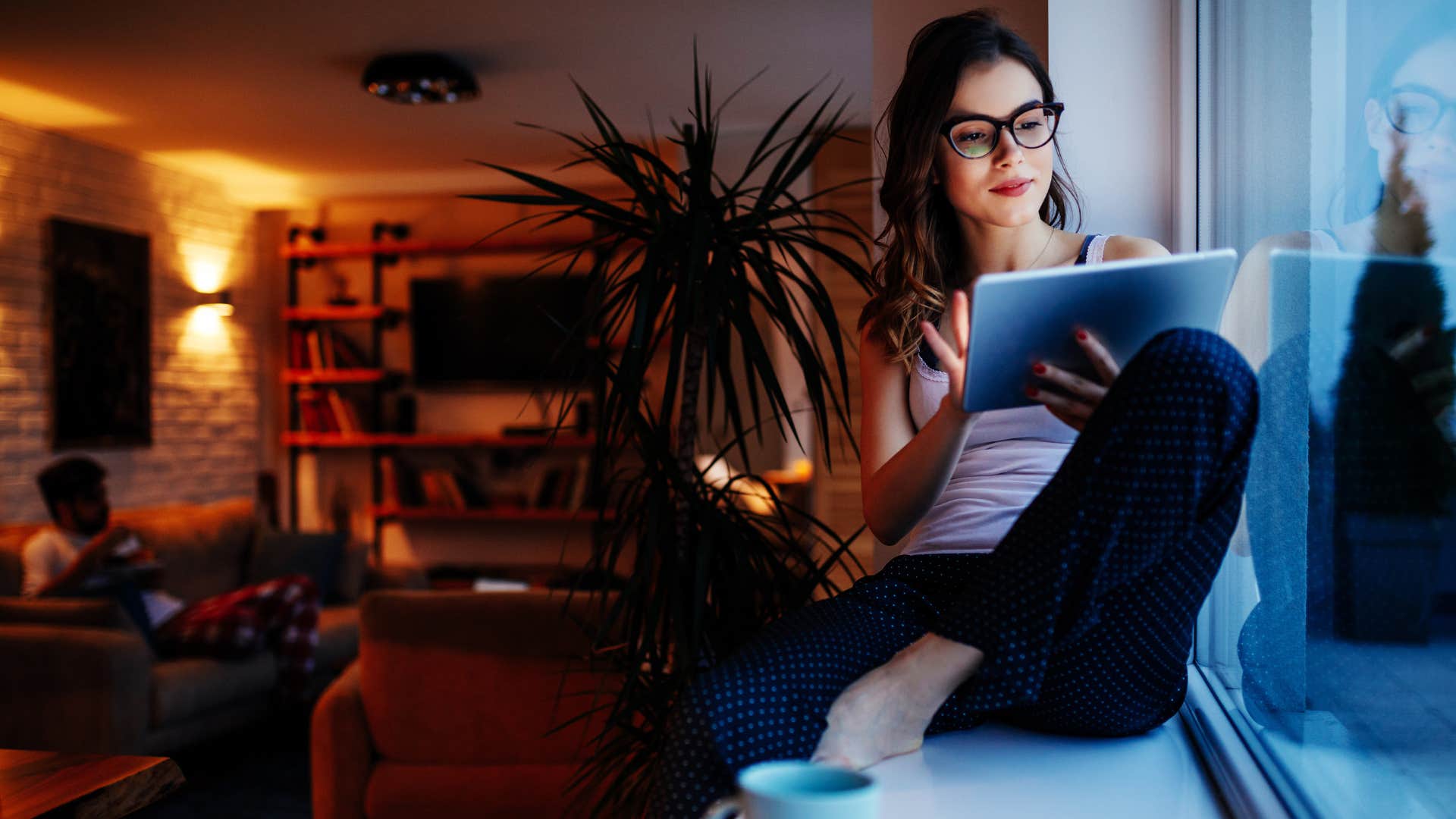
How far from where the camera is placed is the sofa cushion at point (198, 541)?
441cm

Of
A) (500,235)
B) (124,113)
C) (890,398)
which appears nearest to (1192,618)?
(890,398)

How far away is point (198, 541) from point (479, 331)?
216 centimetres

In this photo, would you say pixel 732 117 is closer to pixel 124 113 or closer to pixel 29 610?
pixel 124 113

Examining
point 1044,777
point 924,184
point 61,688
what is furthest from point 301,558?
point 1044,777

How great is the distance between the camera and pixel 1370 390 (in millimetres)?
957

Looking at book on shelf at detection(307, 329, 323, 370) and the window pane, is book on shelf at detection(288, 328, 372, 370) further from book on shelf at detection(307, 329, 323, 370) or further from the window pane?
the window pane

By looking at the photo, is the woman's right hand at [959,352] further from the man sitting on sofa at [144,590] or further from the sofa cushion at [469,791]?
the man sitting on sofa at [144,590]

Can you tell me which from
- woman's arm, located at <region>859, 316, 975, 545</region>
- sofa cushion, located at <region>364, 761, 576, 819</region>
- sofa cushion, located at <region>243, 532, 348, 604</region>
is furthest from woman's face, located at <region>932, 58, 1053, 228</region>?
sofa cushion, located at <region>243, 532, 348, 604</region>

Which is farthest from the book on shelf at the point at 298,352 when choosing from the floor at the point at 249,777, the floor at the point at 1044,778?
the floor at the point at 1044,778

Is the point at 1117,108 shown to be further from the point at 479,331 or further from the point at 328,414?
the point at 328,414

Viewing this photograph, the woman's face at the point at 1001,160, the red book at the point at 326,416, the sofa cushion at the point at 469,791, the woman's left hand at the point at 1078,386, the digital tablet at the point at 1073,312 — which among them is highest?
the woman's face at the point at 1001,160

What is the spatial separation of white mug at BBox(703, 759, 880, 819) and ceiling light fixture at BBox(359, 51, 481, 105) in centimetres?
379

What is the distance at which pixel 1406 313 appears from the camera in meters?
0.85

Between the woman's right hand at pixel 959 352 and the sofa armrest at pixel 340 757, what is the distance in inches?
68.2
